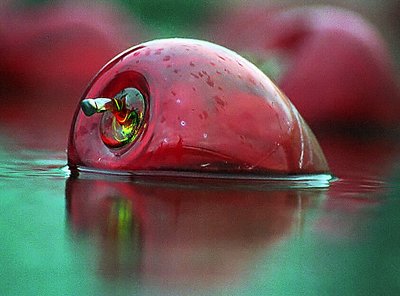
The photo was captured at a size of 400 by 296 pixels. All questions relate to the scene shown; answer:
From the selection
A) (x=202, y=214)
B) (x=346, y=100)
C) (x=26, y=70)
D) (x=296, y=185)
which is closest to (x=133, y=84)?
(x=296, y=185)

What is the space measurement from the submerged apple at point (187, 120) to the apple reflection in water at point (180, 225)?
0.28ft

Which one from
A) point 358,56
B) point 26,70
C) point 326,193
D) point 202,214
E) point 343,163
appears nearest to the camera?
point 202,214

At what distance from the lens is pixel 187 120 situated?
1.29 meters

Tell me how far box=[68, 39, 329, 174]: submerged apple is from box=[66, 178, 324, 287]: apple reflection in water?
0.28 ft

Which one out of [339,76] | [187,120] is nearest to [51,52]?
[339,76]

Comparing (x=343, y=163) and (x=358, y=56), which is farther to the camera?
(x=358, y=56)

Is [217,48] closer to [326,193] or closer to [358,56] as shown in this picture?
[326,193]

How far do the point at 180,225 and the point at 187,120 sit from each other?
40cm

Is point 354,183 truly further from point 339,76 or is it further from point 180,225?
point 339,76

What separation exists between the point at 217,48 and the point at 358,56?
5.42 ft

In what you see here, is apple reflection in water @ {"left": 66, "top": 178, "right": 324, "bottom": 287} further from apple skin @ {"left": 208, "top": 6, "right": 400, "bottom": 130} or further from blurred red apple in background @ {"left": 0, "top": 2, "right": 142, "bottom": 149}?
blurred red apple in background @ {"left": 0, "top": 2, "right": 142, "bottom": 149}

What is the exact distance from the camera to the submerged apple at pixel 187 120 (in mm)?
1285

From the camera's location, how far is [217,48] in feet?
4.60

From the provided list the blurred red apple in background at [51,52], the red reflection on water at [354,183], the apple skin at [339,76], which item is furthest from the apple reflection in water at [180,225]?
the blurred red apple in background at [51,52]
